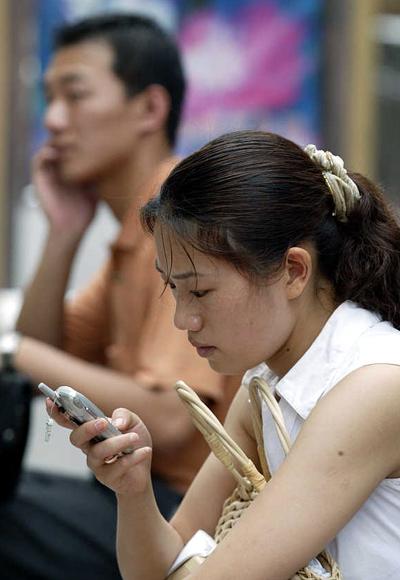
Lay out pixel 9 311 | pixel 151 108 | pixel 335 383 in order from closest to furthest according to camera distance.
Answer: pixel 335 383
pixel 151 108
pixel 9 311

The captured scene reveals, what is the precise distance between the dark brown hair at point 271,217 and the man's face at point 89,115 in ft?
4.75

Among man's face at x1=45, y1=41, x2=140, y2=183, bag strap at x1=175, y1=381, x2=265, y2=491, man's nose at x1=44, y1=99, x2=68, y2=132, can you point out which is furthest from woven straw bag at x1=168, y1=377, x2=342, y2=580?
man's nose at x1=44, y1=99, x2=68, y2=132

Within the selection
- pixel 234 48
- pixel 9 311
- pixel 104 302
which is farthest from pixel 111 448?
pixel 234 48

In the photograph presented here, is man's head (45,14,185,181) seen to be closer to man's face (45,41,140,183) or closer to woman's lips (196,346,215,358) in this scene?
man's face (45,41,140,183)

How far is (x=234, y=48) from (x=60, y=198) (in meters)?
2.64

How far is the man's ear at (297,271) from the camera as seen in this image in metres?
2.02

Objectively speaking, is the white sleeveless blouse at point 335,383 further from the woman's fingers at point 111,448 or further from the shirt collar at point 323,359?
the woman's fingers at point 111,448

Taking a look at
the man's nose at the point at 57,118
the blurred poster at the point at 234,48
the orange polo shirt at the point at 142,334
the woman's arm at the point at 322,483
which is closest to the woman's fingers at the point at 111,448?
the woman's arm at the point at 322,483

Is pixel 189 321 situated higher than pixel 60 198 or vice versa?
pixel 189 321

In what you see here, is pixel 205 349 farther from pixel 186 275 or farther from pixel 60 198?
pixel 60 198

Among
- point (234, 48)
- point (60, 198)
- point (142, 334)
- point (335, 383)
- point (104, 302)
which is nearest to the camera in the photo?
point (335, 383)

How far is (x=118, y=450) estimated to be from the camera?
6.42ft

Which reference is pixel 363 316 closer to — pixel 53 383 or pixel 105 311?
pixel 53 383

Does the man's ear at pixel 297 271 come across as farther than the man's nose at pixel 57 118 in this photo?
No
